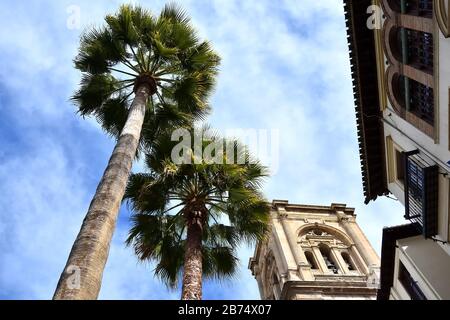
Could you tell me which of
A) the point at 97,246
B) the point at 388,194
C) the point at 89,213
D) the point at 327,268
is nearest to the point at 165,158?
the point at 89,213

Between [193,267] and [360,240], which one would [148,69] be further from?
[360,240]

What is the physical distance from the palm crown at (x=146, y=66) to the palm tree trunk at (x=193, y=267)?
3.76 meters

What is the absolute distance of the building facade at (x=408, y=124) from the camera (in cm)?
1163

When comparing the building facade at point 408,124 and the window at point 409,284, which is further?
the window at point 409,284

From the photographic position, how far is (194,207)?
32.8 feet

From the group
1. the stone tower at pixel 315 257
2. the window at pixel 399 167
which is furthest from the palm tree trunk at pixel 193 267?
the stone tower at pixel 315 257

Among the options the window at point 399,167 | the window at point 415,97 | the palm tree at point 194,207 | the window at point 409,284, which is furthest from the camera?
the window at point 399,167

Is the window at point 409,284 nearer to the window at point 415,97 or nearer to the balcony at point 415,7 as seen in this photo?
the window at point 415,97

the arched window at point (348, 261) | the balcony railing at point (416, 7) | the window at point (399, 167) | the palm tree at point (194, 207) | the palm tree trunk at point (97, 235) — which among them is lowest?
the palm tree trunk at point (97, 235)

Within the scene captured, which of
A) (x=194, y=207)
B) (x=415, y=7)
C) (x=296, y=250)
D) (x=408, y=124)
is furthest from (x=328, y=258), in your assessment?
(x=194, y=207)

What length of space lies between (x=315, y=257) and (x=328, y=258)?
1911 millimetres

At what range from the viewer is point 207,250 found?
11.2 meters
